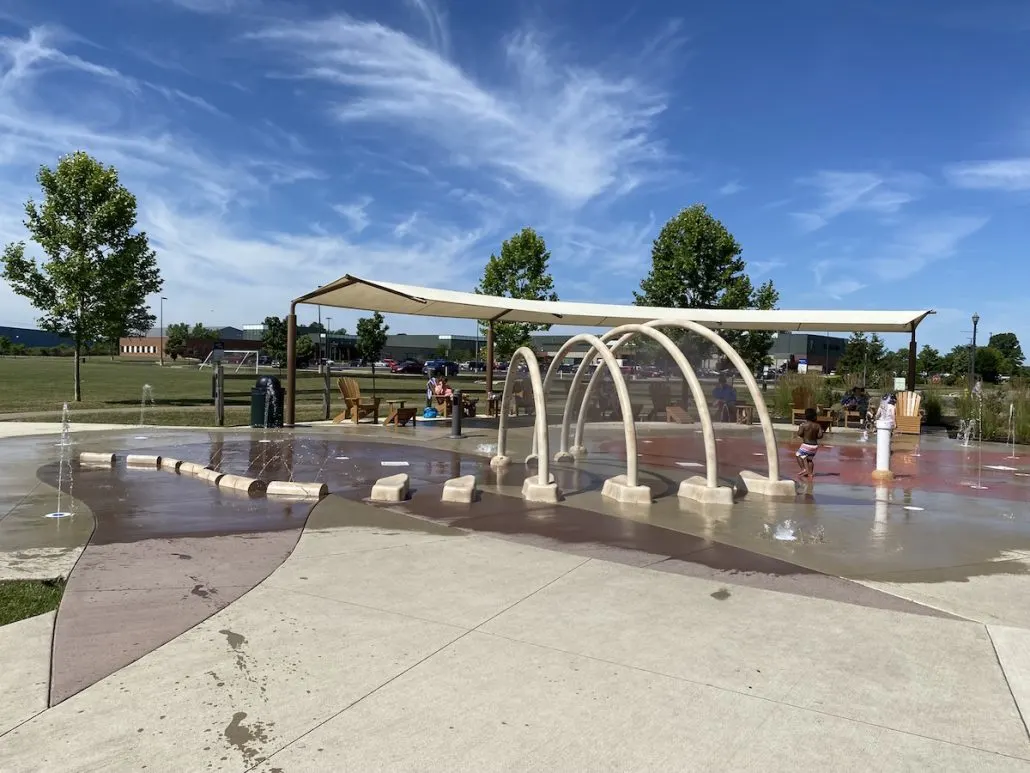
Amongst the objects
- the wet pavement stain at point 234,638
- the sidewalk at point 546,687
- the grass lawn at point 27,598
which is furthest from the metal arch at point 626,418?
the grass lawn at point 27,598

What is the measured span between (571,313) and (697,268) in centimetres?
1241

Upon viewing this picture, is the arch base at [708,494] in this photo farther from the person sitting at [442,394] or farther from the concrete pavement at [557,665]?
the person sitting at [442,394]

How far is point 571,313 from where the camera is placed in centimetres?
2077

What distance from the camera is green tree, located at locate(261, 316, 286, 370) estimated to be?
235 ft

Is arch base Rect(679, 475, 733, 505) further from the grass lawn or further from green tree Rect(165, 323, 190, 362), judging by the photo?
green tree Rect(165, 323, 190, 362)

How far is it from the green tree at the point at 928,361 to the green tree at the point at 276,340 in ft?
207

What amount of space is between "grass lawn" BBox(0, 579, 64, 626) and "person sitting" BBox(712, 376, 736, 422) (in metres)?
19.0

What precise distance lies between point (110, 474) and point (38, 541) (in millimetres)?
4025


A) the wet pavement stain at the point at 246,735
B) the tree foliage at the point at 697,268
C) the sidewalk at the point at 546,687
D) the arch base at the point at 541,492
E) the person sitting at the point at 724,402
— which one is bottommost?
the wet pavement stain at the point at 246,735

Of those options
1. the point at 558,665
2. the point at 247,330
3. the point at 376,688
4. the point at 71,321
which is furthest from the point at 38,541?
the point at 247,330

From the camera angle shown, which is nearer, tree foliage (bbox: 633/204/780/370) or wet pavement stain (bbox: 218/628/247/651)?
wet pavement stain (bbox: 218/628/247/651)

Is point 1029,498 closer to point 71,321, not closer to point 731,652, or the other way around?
point 731,652

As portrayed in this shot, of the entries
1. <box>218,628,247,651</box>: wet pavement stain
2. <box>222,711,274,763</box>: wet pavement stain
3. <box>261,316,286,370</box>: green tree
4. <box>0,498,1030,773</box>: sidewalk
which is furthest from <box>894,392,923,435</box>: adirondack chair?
<box>261,316,286,370</box>: green tree

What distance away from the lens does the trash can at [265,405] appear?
1709 centimetres
